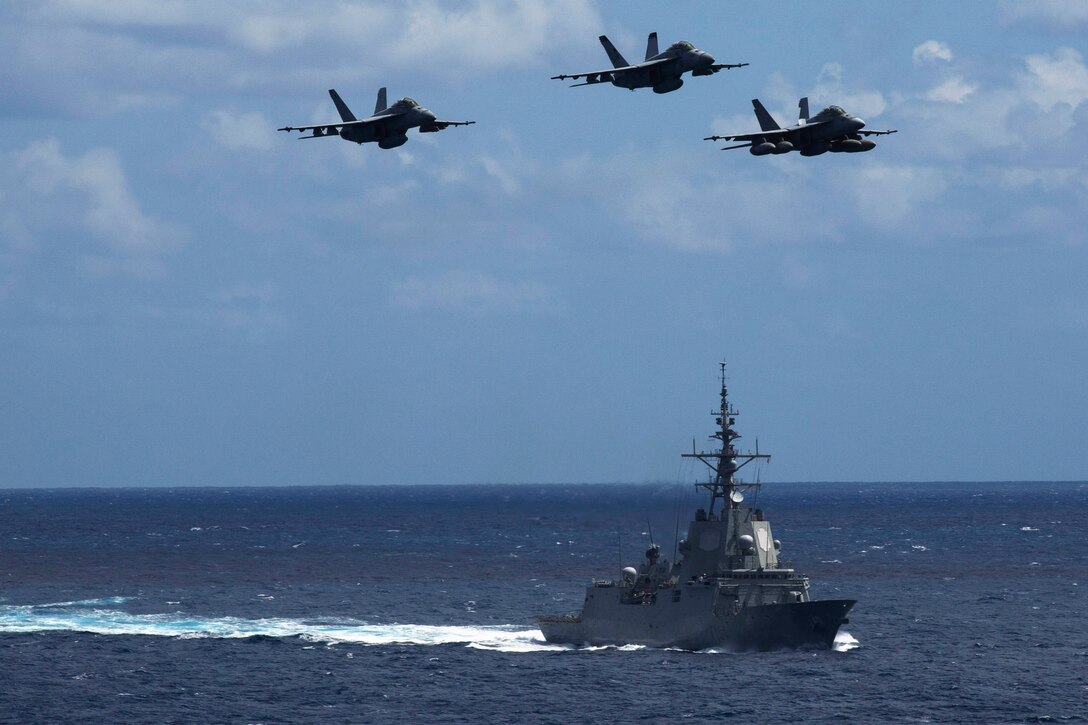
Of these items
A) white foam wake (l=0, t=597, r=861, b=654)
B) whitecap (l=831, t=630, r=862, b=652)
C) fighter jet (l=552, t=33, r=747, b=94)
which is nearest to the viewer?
fighter jet (l=552, t=33, r=747, b=94)

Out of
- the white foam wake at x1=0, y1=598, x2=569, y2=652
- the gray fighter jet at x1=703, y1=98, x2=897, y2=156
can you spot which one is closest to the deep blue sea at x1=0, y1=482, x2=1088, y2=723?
the white foam wake at x1=0, y1=598, x2=569, y2=652

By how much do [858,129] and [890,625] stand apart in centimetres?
3725

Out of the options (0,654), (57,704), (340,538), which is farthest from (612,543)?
(57,704)

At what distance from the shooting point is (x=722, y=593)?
71500 mm

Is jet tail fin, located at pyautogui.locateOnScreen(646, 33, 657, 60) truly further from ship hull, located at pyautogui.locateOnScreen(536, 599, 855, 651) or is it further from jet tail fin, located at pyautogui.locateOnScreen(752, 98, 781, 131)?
ship hull, located at pyautogui.locateOnScreen(536, 599, 855, 651)

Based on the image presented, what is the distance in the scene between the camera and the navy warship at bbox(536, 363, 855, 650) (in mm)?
71375

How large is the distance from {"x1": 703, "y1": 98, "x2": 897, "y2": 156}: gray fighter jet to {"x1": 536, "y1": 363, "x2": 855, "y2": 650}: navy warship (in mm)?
20115

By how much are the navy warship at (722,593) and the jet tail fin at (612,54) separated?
2350 centimetres

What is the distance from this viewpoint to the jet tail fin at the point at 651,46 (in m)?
55.3

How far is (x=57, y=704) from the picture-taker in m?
60.5

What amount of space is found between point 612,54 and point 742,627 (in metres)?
27.9

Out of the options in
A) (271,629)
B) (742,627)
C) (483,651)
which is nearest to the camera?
(742,627)

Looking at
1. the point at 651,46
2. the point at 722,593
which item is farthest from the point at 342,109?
the point at 722,593

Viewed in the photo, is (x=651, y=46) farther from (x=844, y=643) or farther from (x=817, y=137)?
(x=844, y=643)
